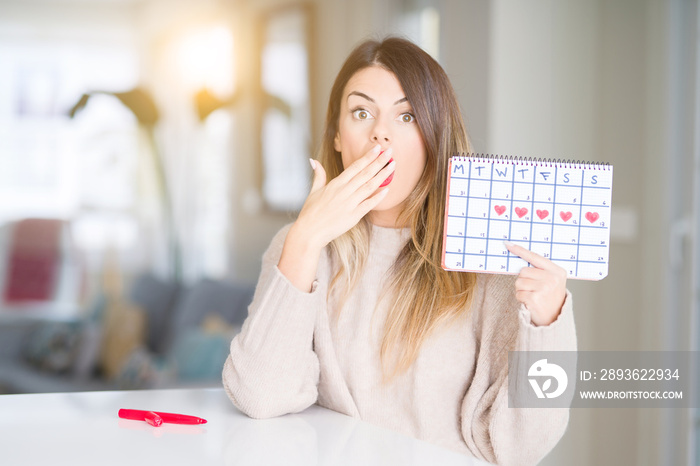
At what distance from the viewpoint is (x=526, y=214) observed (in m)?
0.96

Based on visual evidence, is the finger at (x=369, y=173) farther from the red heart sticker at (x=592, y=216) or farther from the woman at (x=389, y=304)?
the red heart sticker at (x=592, y=216)

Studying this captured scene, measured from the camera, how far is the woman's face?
110 cm

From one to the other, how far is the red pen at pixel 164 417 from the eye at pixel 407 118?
1.80 ft

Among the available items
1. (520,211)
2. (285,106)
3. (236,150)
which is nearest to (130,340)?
(236,150)

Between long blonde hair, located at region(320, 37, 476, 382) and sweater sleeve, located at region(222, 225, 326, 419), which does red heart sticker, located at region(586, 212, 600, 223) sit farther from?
sweater sleeve, located at region(222, 225, 326, 419)

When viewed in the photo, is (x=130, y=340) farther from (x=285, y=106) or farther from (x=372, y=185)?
(x=372, y=185)

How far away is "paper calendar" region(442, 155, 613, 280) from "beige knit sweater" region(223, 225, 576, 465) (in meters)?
0.07

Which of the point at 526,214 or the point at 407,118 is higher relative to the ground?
the point at 407,118

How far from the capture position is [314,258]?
1.01m

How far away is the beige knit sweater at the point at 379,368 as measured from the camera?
1013 mm

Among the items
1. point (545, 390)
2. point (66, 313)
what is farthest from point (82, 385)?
point (545, 390)

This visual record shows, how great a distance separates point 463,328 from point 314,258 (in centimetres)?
28

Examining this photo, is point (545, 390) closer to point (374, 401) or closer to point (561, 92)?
point (374, 401)

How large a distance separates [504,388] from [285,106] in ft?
9.16
